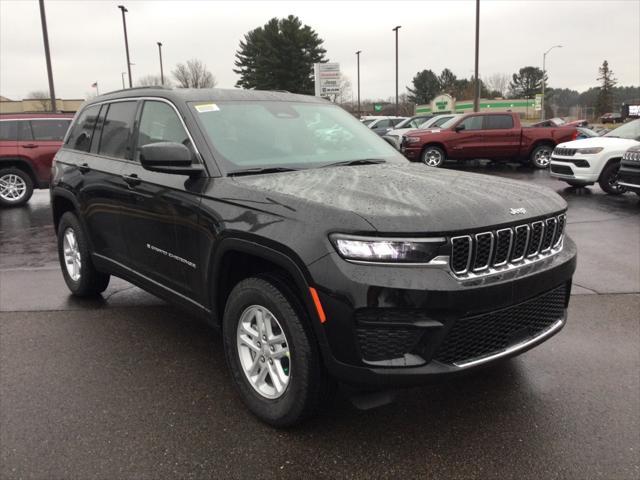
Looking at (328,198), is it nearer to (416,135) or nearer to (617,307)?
(617,307)

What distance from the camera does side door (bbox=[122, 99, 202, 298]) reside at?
3.42 m

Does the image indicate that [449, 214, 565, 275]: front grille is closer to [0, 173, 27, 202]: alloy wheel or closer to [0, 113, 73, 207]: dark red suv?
[0, 113, 73, 207]: dark red suv

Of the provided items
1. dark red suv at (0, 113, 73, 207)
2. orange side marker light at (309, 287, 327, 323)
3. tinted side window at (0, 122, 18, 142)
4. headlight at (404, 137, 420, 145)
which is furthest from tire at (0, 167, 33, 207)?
orange side marker light at (309, 287, 327, 323)

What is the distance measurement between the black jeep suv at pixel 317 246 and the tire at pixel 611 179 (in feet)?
29.9

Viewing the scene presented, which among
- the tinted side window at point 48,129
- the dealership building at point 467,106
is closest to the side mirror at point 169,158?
the tinted side window at point 48,129

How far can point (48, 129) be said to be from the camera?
39.0ft

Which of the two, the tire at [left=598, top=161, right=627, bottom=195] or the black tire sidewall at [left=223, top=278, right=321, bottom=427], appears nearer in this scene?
the black tire sidewall at [left=223, top=278, right=321, bottom=427]

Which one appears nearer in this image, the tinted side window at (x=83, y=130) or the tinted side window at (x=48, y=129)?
the tinted side window at (x=83, y=130)

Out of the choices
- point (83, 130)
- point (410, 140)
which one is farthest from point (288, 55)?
point (83, 130)

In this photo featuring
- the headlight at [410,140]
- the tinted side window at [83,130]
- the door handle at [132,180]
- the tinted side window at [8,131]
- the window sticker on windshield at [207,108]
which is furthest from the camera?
the headlight at [410,140]

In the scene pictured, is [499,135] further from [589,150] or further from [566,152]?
[589,150]

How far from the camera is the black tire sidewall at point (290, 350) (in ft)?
8.76

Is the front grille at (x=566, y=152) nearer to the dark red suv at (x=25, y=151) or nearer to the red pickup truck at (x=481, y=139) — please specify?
the red pickup truck at (x=481, y=139)

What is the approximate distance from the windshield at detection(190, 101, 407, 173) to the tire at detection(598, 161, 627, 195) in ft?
29.8
